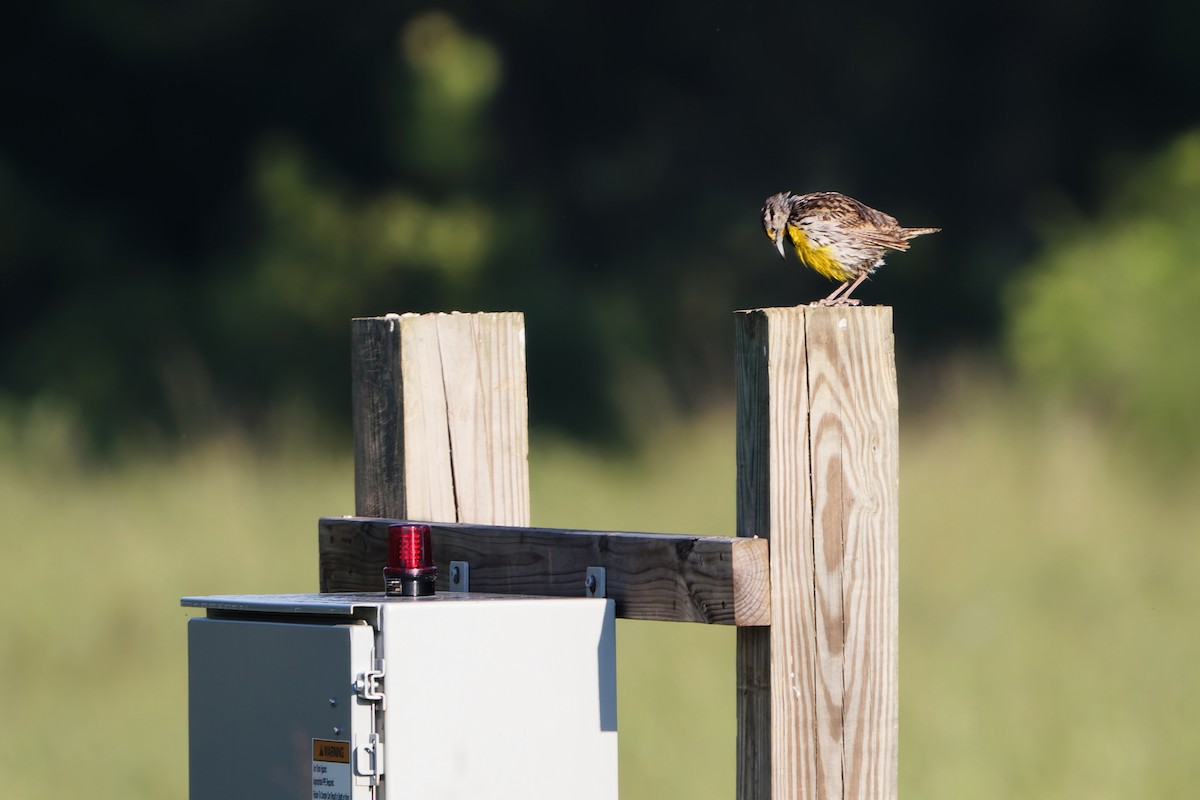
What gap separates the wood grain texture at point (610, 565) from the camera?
205 centimetres

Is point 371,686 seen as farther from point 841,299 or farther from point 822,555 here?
point 841,299

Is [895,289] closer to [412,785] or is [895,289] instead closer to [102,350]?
[102,350]

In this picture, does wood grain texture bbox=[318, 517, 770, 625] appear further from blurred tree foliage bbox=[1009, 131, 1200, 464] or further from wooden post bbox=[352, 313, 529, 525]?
blurred tree foliage bbox=[1009, 131, 1200, 464]

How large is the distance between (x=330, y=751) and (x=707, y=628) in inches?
191

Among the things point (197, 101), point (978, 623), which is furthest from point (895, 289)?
point (978, 623)

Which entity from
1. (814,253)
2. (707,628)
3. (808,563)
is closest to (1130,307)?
(707,628)

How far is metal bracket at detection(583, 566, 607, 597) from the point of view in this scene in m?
2.28

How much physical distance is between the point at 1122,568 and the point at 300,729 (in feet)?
19.4

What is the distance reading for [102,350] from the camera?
14258 mm

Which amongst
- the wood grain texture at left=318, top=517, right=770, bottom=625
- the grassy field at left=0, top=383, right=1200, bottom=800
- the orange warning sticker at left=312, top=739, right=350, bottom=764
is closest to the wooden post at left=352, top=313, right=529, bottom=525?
the wood grain texture at left=318, top=517, right=770, bottom=625

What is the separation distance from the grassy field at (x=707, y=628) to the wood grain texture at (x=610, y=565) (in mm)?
2837

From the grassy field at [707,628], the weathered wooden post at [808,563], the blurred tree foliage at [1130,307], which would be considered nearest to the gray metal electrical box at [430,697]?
the weathered wooden post at [808,563]

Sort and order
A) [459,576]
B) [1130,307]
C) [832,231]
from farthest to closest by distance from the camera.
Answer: [1130,307] → [832,231] → [459,576]

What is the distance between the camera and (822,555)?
81.7 inches
